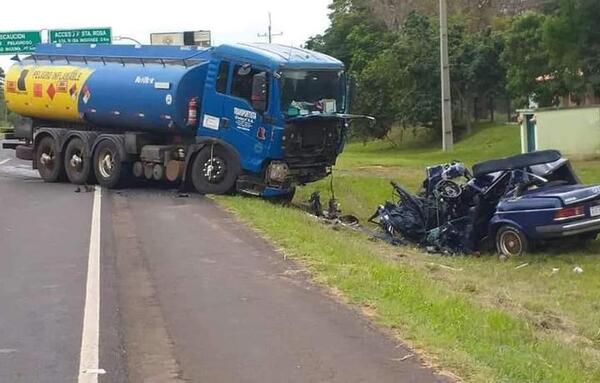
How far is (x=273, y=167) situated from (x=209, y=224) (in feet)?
13.2

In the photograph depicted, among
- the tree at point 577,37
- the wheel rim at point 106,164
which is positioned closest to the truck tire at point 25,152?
the wheel rim at point 106,164

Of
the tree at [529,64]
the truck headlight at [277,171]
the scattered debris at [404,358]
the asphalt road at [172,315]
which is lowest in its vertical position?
the scattered debris at [404,358]

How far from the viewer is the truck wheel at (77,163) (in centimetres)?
2181

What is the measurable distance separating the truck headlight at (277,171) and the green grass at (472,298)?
71 centimetres

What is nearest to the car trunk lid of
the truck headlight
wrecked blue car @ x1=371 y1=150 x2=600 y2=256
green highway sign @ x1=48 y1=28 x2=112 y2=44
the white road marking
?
wrecked blue car @ x1=371 y1=150 x2=600 y2=256

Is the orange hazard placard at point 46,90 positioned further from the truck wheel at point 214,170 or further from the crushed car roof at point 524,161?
the crushed car roof at point 524,161

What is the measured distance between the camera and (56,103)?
73.4 feet

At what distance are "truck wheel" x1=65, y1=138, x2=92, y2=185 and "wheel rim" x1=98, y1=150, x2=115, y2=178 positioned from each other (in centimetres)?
37

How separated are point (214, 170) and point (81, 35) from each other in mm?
26872

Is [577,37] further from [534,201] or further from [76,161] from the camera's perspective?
[534,201]

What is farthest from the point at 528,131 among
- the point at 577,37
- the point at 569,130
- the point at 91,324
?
the point at 91,324

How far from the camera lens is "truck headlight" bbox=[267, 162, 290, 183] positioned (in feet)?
60.2

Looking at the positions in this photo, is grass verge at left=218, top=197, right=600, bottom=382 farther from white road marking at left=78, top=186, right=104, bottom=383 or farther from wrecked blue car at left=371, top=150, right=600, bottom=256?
wrecked blue car at left=371, top=150, right=600, bottom=256

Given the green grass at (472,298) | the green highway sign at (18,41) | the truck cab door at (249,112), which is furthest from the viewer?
the green highway sign at (18,41)
